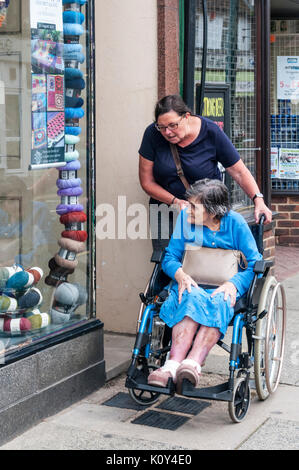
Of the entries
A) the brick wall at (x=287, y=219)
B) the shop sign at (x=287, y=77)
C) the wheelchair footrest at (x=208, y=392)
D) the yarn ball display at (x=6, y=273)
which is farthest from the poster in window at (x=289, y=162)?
the wheelchair footrest at (x=208, y=392)

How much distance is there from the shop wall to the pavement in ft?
2.63

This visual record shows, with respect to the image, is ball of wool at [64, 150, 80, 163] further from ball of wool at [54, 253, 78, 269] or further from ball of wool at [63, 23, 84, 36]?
ball of wool at [63, 23, 84, 36]

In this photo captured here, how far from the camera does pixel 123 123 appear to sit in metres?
5.80

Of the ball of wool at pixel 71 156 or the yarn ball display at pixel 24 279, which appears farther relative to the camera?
the ball of wool at pixel 71 156

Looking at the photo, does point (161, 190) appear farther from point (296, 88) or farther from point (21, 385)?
point (296, 88)

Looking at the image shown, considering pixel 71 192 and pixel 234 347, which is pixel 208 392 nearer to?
pixel 234 347

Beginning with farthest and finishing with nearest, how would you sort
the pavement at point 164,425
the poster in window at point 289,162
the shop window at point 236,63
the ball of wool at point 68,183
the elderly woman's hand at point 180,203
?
the poster in window at point 289,162 → the shop window at point 236,63 → the ball of wool at point 68,183 → the elderly woman's hand at point 180,203 → the pavement at point 164,425

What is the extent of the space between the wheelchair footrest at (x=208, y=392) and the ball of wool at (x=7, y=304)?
3.52ft

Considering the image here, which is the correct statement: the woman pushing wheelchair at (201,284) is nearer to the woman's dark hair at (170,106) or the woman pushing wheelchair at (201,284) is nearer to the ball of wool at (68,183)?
the woman's dark hair at (170,106)

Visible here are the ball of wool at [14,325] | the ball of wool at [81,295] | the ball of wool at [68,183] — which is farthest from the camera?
the ball of wool at [81,295]

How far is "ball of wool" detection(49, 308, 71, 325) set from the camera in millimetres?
4707

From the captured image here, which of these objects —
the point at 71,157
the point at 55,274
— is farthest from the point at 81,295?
the point at 71,157

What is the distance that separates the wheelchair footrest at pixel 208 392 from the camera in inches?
161

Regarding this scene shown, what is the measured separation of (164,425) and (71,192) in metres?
1.52
